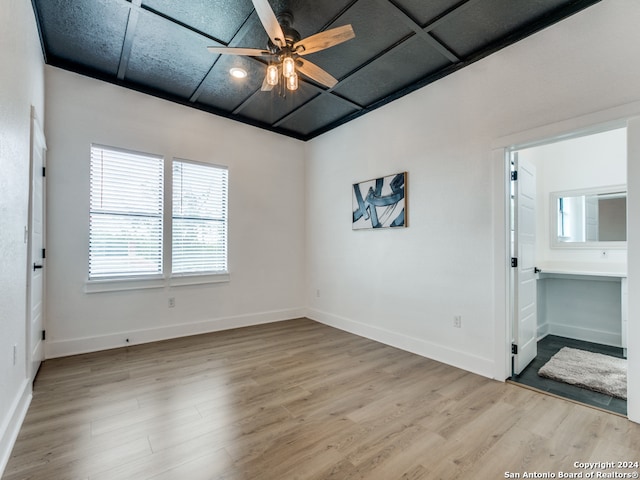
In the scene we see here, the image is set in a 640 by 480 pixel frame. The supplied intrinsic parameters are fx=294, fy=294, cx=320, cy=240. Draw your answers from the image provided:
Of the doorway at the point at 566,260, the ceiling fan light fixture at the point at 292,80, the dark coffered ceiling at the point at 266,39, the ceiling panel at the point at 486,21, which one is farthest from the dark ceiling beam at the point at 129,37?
the doorway at the point at 566,260

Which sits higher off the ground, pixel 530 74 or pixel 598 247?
pixel 530 74

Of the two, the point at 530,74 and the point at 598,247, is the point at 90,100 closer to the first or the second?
the point at 530,74

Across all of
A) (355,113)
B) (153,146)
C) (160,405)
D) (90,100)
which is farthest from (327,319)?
(90,100)

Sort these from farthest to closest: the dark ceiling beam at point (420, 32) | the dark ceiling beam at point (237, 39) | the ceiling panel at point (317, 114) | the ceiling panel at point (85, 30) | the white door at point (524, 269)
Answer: the ceiling panel at point (317, 114) → the white door at point (524, 269) → the dark ceiling beam at point (237, 39) → the ceiling panel at point (85, 30) → the dark ceiling beam at point (420, 32)

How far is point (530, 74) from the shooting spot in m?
2.59

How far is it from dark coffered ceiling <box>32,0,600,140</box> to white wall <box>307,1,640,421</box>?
0.23 m

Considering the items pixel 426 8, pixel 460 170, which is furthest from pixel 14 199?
pixel 460 170

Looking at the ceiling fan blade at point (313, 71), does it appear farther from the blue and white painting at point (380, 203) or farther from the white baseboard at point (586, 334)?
the white baseboard at point (586, 334)

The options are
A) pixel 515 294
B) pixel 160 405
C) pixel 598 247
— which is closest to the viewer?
pixel 160 405

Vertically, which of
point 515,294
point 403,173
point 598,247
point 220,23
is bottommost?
point 515,294

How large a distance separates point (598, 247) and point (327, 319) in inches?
151

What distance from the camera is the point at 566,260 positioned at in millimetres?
4109

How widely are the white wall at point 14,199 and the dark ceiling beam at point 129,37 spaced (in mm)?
677

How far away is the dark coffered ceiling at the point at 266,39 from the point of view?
2.44 meters
